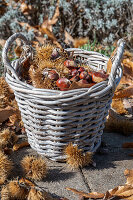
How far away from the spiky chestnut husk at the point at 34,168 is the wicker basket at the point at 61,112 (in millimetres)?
174

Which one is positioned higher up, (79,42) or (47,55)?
(47,55)

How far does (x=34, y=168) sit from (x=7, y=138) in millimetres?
486

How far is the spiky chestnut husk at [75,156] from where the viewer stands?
167 cm

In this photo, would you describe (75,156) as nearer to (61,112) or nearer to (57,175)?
(57,175)

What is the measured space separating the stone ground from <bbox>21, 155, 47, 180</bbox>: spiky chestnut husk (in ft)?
0.24

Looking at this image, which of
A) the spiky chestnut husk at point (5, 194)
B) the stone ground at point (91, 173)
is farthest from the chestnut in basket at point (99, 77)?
the spiky chestnut husk at point (5, 194)

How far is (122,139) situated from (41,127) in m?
0.81

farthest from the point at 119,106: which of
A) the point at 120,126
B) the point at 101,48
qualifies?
the point at 101,48

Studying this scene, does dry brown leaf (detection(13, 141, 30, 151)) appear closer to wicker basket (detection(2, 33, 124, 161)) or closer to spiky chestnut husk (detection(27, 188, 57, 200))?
wicker basket (detection(2, 33, 124, 161))

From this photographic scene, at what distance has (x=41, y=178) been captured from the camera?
1676 millimetres

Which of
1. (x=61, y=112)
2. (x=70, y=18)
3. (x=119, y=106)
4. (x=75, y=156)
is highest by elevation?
(x=61, y=112)

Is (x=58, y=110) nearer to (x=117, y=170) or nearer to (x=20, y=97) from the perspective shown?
(x=20, y=97)

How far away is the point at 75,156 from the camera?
1697mm

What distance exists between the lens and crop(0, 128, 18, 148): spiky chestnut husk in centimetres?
194
